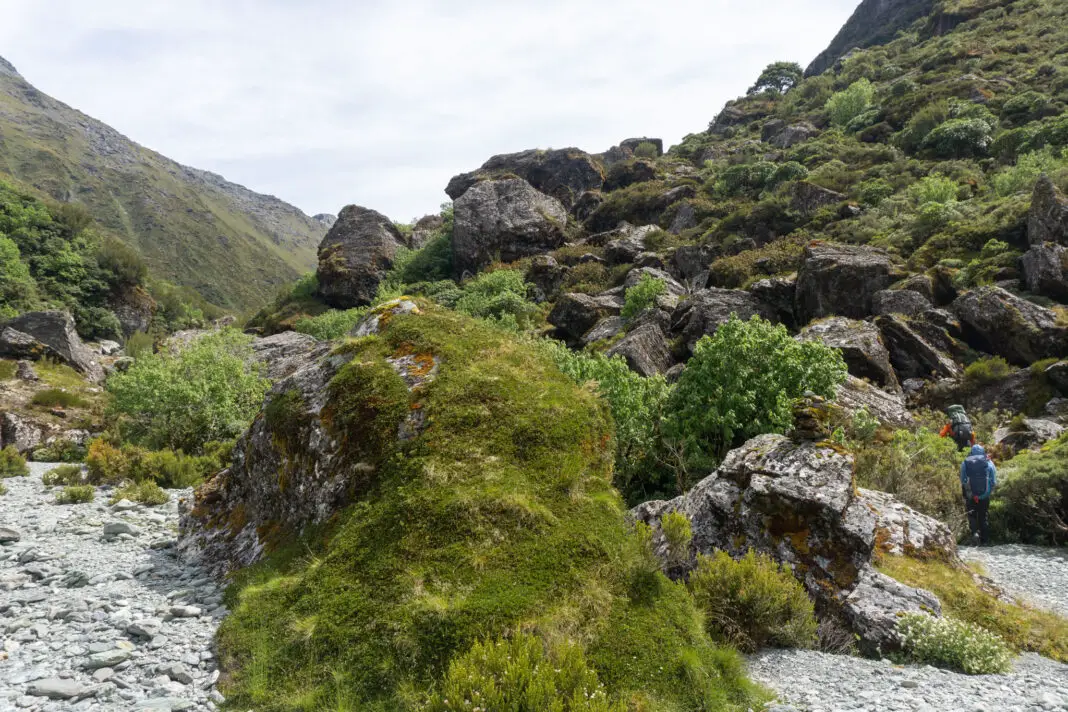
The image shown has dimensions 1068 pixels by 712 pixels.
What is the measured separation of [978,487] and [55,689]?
15.6 meters

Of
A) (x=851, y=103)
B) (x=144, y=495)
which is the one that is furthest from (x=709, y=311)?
(x=851, y=103)

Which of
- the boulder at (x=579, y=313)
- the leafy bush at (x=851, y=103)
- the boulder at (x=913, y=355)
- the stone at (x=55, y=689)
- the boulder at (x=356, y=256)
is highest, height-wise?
the leafy bush at (x=851, y=103)

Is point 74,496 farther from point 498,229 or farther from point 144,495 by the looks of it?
point 498,229

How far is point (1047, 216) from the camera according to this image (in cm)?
2553

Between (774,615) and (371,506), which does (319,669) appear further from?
(774,615)

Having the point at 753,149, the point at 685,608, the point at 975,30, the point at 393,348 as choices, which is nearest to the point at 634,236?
the point at 753,149

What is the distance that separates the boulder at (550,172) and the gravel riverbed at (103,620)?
6113cm

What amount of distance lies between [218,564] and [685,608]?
24.4 feet

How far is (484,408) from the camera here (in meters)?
8.33

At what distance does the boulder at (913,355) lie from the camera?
2097cm

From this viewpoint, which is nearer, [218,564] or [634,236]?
[218,564]

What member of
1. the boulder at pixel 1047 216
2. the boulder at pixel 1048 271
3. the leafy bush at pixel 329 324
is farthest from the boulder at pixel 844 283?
the leafy bush at pixel 329 324

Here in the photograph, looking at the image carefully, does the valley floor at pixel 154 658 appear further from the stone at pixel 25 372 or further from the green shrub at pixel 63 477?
the stone at pixel 25 372

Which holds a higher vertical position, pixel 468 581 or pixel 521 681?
pixel 468 581
